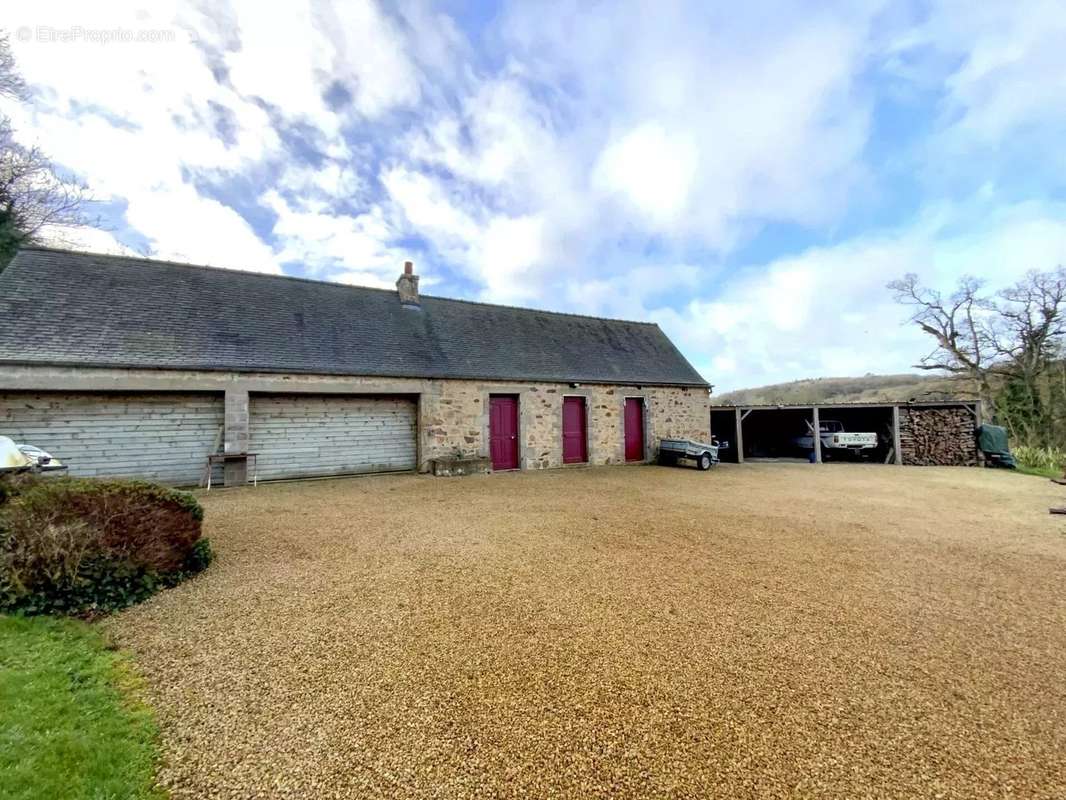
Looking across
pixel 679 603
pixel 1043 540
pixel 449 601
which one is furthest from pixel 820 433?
pixel 449 601

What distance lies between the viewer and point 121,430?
8.44 meters

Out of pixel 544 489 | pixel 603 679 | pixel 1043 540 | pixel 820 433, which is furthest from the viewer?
pixel 820 433

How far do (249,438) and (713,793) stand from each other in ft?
33.9

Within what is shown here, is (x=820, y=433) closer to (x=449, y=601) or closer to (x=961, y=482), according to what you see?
(x=961, y=482)

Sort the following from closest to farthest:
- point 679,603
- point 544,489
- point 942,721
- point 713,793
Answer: point 713,793
point 942,721
point 679,603
point 544,489

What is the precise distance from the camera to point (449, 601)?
11.8ft

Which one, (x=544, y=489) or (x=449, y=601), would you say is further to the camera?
(x=544, y=489)

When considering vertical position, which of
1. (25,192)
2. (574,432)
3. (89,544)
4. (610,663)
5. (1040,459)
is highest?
(25,192)

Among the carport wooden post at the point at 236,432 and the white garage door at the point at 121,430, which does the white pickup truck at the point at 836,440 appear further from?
the white garage door at the point at 121,430

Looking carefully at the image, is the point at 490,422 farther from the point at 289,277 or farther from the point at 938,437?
the point at 938,437

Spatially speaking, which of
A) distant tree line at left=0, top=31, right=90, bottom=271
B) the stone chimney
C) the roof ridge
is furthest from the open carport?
distant tree line at left=0, top=31, right=90, bottom=271

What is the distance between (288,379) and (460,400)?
4026 mm

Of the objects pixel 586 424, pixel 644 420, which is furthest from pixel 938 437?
pixel 586 424

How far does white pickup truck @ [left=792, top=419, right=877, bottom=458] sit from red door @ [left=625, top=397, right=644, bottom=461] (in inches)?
274
